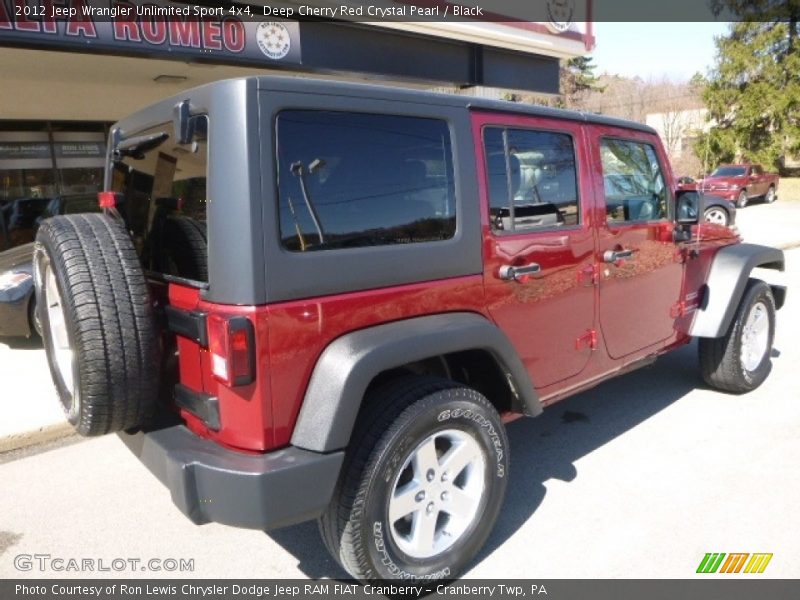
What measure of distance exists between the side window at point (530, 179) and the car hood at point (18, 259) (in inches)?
216

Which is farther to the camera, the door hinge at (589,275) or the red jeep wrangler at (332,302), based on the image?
the door hinge at (589,275)

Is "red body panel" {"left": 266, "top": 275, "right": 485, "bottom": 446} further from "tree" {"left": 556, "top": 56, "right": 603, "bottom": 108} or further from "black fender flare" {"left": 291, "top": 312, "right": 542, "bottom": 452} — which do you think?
"tree" {"left": 556, "top": 56, "right": 603, "bottom": 108}

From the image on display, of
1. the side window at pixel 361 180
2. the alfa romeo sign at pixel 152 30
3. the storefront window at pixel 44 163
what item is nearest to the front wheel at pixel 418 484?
the side window at pixel 361 180

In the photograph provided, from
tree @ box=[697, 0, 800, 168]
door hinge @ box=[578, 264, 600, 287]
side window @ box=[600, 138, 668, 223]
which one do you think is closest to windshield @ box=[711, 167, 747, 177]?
tree @ box=[697, 0, 800, 168]

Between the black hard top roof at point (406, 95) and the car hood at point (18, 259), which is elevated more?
the black hard top roof at point (406, 95)

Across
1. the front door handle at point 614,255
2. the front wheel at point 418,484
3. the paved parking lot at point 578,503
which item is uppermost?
the front door handle at point 614,255

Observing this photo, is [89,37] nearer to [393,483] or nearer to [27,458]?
[27,458]

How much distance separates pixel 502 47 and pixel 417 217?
10265 millimetres

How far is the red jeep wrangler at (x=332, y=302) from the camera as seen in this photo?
2105 millimetres

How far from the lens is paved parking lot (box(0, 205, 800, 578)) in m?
2.79

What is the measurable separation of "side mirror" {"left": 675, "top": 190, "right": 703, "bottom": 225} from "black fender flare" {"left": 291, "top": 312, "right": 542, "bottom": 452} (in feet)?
7.02

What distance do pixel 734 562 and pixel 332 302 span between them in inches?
84.0

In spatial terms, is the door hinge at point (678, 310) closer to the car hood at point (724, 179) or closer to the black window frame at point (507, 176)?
the black window frame at point (507, 176)

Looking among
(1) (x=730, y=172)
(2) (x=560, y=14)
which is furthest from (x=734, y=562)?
(1) (x=730, y=172)
